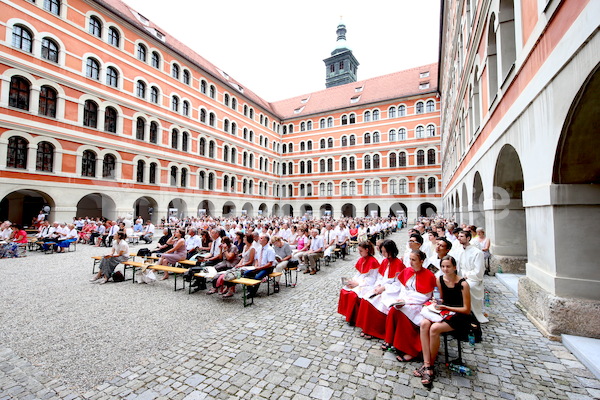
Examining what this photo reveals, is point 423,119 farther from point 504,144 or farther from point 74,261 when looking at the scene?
point 74,261

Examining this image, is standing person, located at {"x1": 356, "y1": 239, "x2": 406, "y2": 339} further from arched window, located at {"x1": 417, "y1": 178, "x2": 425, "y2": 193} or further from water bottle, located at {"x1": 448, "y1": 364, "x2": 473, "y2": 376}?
arched window, located at {"x1": 417, "y1": 178, "x2": 425, "y2": 193}

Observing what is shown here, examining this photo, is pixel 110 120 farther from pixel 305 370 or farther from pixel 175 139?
pixel 305 370

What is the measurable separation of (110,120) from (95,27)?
679cm

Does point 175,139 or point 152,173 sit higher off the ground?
point 175,139

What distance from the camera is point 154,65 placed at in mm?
25391

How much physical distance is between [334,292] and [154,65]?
1068 inches

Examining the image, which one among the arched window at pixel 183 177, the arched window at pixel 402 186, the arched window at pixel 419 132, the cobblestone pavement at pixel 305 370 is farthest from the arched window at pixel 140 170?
the arched window at pixel 419 132

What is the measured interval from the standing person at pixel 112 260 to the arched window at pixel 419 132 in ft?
119

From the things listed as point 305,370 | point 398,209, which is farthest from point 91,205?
point 398,209

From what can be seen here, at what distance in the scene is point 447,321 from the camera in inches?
150

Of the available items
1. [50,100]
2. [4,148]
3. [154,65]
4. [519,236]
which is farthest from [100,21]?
[519,236]

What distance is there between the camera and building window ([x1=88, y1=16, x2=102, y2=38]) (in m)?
20.6

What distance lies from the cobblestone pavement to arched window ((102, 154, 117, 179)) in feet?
67.0

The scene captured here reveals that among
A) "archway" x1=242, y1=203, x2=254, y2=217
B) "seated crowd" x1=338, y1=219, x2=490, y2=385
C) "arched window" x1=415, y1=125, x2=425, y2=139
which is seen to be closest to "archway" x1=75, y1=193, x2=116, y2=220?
"archway" x1=242, y1=203, x2=254, y2=217
